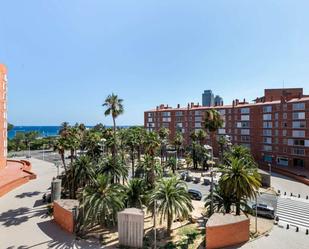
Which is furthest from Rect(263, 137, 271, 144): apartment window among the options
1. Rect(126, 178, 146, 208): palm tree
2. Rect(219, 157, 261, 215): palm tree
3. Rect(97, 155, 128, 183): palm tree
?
Rect(126, 178, 146, 208): palm tree

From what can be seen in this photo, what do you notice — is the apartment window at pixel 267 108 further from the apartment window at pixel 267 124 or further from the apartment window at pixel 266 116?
the apartment window at pixel 267 124

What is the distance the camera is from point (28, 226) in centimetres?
2789

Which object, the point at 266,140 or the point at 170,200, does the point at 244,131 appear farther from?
the point at 170,200

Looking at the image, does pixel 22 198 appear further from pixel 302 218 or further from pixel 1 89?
pixel 302 218

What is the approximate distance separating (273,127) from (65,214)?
203 ft

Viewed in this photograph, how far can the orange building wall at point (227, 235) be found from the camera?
22891mm

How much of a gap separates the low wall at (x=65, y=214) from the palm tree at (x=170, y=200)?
891 centimetres

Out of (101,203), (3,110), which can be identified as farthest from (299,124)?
(3,110)

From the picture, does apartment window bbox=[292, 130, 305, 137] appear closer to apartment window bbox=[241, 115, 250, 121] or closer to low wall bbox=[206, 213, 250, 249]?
apartment window bbox=[241, 115, 250, 121]

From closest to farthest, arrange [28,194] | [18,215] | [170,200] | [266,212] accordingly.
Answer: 1. [170,200]
2. [18,215]
3. [266,212]
4. [28,194]

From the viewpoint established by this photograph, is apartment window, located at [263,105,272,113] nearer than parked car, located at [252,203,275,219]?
No

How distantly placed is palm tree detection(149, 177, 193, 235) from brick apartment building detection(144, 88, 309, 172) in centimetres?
4684

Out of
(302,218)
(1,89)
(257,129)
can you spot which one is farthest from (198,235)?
(257,129)

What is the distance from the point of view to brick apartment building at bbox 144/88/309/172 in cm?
6306
